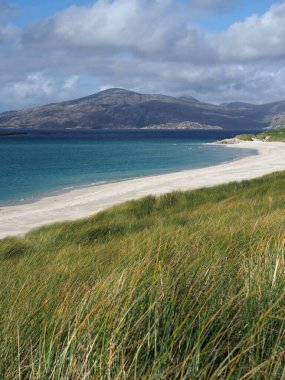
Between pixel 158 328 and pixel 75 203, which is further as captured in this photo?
pixel 75 203

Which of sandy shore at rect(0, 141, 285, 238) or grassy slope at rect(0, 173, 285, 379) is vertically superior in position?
grassy slope at rect(0, 173, 285, 379)

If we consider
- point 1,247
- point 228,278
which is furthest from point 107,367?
point 1,247

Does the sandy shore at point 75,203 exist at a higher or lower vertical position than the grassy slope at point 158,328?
lower

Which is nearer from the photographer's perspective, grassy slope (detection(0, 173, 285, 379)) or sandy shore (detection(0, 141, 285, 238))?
grassy slope (detection(0, 173, 285, 379))

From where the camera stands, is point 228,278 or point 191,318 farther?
point 228,278

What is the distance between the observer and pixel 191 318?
102 inches

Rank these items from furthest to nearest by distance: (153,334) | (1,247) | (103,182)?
1. (103,182)
2. (1,247)
3. (153,334)

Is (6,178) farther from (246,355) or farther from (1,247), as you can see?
(246,355)

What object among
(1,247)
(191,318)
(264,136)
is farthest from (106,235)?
(264,136)

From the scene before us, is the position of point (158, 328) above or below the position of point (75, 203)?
above

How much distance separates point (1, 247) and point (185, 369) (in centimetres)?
701

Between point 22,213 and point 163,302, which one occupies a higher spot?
point 163,302

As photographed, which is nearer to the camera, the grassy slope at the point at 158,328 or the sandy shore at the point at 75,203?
the grassy slope at the point at 158,328

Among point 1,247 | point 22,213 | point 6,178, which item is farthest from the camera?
point 6,178
